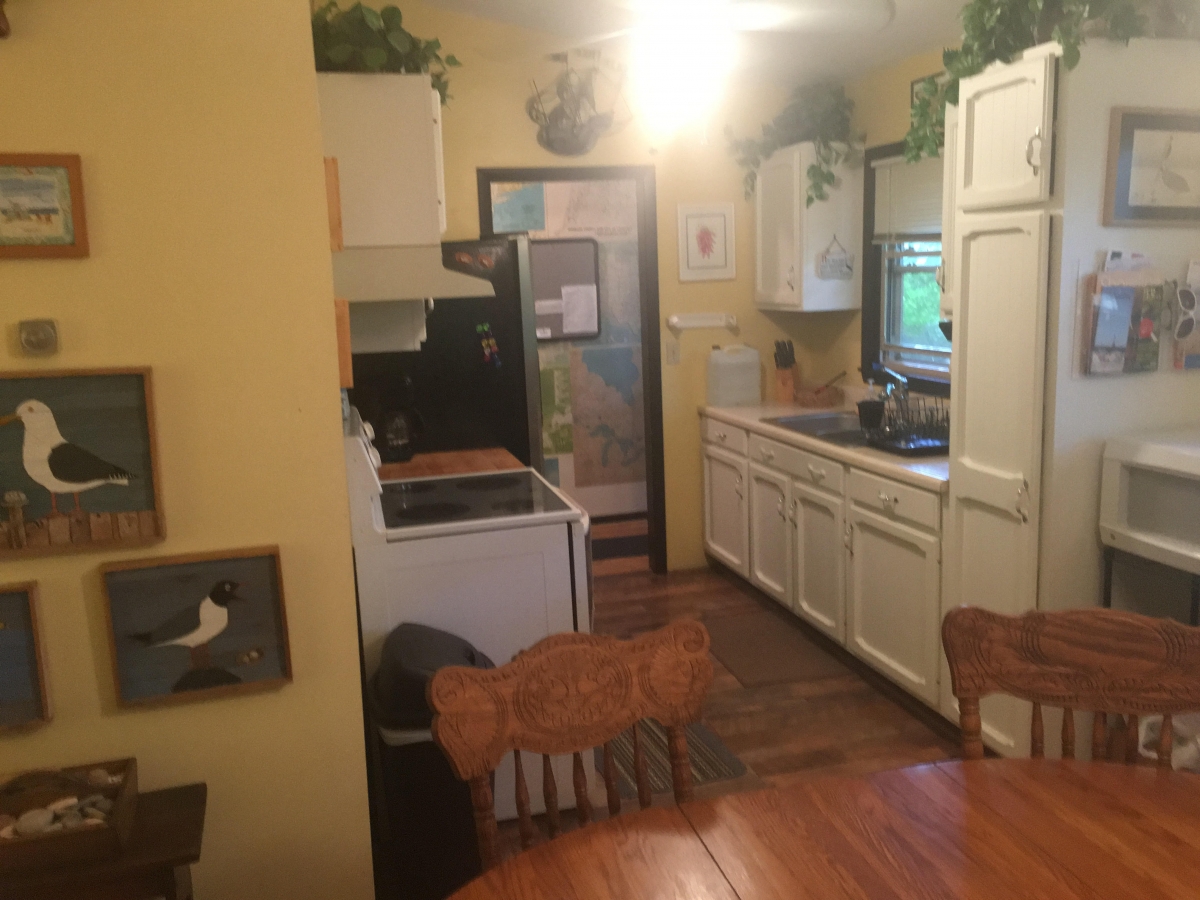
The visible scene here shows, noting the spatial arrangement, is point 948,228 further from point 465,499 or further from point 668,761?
point 668,761

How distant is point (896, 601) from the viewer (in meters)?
3.27

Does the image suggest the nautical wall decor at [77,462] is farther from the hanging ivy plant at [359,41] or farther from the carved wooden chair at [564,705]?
the hanging ivy plant at [359,41]

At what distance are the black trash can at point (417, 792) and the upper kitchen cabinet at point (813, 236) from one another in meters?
2.69

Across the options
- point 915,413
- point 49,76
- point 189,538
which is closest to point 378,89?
point 49,76

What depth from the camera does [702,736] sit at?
322 cm

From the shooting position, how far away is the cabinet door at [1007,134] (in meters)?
2.39

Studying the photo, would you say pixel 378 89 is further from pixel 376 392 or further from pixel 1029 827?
pixel 1029 827

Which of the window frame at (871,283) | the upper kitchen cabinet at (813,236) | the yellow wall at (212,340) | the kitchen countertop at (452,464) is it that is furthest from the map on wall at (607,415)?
the yellow wall at (212,340)

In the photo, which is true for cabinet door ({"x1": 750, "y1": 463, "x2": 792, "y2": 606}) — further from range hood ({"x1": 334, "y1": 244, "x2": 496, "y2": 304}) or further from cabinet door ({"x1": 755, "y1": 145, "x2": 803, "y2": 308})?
range hood ({"x1": 334, "y1": 244, "x2": 496, "y2": 304})

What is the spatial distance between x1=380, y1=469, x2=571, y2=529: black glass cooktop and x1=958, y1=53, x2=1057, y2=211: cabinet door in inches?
57.3

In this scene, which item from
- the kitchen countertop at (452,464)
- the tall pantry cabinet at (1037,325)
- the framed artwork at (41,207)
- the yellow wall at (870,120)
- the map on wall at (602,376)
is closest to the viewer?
the framed artwork at (41,207)

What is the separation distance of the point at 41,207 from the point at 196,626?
2.49 feet

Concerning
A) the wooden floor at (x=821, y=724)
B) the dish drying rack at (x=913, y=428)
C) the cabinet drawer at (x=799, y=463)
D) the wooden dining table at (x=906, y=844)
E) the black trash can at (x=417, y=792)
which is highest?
the dish drying rack at (x=913, y=428)

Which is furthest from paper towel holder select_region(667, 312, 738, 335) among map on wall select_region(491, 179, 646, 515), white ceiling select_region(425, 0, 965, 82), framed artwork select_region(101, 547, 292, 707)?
framed artwork select_region(101, 547, 292, 707)
